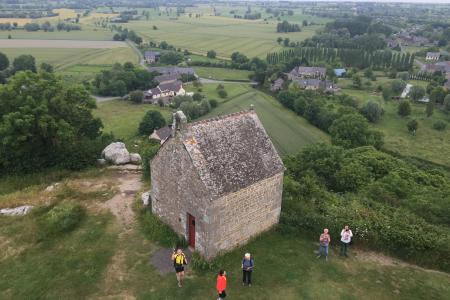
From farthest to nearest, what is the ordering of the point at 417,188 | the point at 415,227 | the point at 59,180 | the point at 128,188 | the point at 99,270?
the point at 417,188, the point at 59,180, the point at 128,188, the point at 415,227, the point at 99,270

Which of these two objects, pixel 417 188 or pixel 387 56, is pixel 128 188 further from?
pixel 387 56

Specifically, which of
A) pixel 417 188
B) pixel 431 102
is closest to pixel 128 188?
pixel 417 188

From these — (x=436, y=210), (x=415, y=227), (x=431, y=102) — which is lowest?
(x=431, y=102)

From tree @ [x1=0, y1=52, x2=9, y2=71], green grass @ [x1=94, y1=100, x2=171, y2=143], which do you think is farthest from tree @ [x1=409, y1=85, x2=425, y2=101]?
tree @ [x1=0, y1=52, x2=9, y2=71]

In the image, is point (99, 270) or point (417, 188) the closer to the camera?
point (99, 270)

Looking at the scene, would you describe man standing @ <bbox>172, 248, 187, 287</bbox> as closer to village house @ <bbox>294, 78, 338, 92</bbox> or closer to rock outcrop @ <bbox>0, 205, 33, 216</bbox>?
rock outcrop @ <bbox>0, 205, 33, 216</bbox>

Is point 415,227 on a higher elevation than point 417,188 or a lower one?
higher
